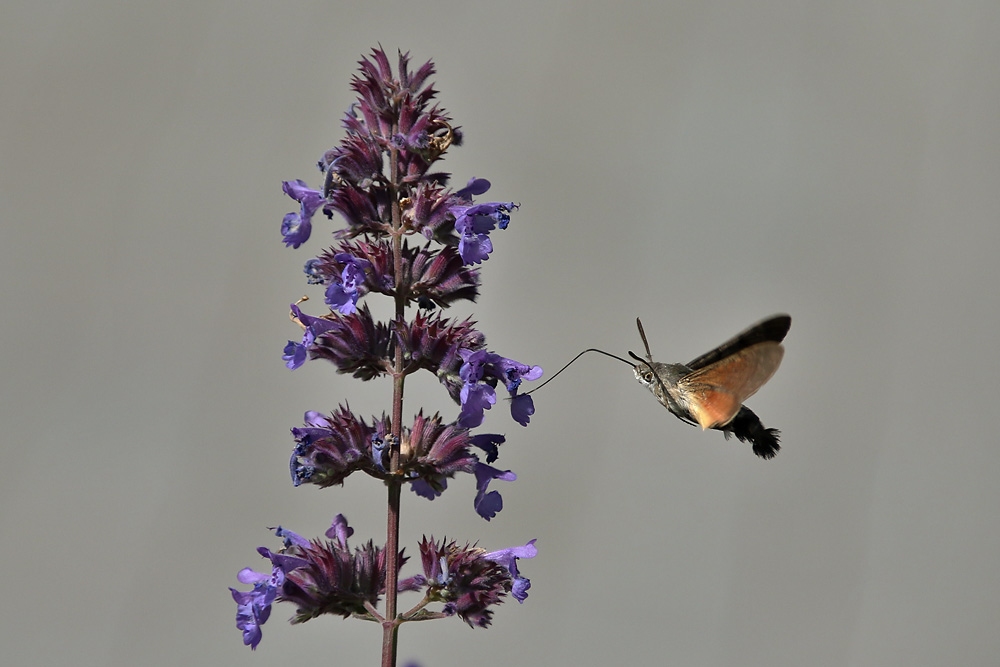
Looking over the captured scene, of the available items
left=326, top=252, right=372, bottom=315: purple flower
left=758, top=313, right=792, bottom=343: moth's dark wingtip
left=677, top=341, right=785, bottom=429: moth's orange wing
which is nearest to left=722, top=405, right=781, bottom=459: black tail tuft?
left=677, top=341, right=785, bottom=429: moth's orange wing

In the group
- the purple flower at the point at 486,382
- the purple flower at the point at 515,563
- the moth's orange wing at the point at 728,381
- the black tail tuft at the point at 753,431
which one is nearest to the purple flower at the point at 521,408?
the purple flower at the point at 486,382

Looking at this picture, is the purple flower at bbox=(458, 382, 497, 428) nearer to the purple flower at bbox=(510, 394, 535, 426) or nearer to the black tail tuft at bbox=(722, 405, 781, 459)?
the purple flower at bbox=(510, 394, 535, 426)

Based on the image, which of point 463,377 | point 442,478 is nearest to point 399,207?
point 463,377

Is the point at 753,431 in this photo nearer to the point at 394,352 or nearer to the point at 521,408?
the point at 521,408

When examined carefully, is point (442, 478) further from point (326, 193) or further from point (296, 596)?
point (326, 193)

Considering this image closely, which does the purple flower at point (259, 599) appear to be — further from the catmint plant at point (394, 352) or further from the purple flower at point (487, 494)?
the purple flower at point (487, 494)
